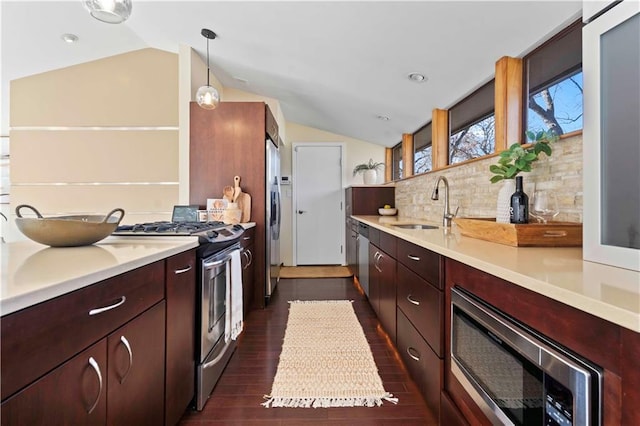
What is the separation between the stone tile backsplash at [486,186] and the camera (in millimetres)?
1312

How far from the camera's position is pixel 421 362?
149 centimetres

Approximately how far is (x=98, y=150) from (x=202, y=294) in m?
3.03

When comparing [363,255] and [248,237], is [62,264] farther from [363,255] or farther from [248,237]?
[363,255]

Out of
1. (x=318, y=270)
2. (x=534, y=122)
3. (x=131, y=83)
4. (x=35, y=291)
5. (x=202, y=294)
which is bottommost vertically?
(x=318, y=270)

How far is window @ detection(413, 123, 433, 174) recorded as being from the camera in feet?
10.9

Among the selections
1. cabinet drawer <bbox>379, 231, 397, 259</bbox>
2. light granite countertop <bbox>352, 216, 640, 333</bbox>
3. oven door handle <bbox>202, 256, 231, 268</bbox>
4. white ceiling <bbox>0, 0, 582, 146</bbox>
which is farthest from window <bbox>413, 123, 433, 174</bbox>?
oven door handle <bbox>202, 256, 231, 268</bbox>

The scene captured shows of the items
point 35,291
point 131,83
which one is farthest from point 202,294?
point 131,83

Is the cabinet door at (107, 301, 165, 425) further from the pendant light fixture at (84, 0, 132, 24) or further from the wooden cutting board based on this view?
the wooden cutting board

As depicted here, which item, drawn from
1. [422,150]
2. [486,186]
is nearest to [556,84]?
[486,186]

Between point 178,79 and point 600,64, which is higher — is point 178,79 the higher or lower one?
the higher one

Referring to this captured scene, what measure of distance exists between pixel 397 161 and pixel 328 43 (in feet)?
8.66

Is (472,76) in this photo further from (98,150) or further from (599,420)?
(98,150)

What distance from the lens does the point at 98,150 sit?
342cm

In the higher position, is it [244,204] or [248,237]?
[244,204]
